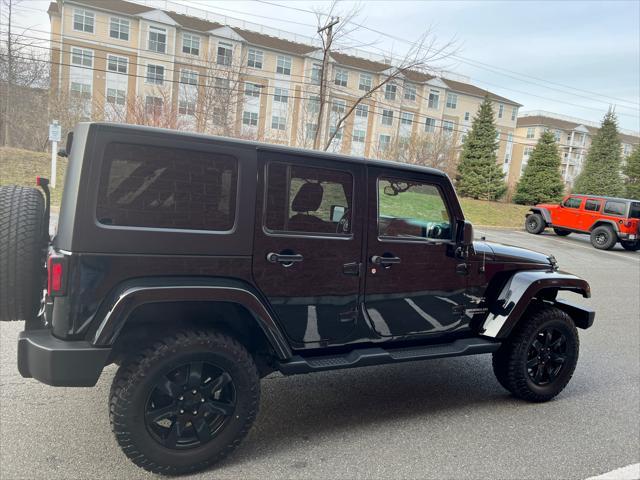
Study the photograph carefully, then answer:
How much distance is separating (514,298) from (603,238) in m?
17.4

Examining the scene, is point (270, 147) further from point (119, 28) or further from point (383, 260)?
point (119, 28)

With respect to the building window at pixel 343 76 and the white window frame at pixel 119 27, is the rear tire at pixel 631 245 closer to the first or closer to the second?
the building window at pixel 343 76

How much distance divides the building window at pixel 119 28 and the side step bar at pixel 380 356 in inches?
1928

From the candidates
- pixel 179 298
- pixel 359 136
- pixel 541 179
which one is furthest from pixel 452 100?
pixel 179 298

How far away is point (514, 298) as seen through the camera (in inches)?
157

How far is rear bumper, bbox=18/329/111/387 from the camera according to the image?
255 centimetres

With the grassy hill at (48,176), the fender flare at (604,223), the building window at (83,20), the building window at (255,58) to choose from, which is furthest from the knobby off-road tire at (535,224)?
the building window at (83,20)

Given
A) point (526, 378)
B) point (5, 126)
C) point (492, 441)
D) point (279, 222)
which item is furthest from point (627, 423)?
point (5, 126)

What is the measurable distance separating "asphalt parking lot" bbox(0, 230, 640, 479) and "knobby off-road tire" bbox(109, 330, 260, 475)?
0.18 metres

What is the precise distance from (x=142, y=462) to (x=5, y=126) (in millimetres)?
30455

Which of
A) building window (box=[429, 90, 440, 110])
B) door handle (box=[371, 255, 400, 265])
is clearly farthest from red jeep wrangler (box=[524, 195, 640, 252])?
building window (box=[429, 90, 440, 110])

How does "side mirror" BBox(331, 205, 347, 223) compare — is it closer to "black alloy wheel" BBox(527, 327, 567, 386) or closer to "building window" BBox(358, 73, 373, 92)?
"black alloy wheel" BBox(527, 327, 567, 386)

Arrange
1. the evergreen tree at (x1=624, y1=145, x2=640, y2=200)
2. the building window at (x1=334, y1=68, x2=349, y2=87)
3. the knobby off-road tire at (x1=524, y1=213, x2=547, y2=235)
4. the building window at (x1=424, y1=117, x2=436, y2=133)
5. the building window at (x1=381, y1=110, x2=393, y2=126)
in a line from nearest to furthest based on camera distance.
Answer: the knobby off-road tire at (x1=524, y1=213, x2=547, y2=235) → the evergreen tree at (x1=624, y1=145, x2=640, y2=200) → the building window at (x1=334, y1=68, x2=349, y2=87) → the building window at (x1=381, y1=110, x2=393, y2=126) → the building window at (x1=424, y1=117, x2=436, y2=133)

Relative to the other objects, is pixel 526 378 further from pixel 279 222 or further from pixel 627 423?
pixel 279 222
